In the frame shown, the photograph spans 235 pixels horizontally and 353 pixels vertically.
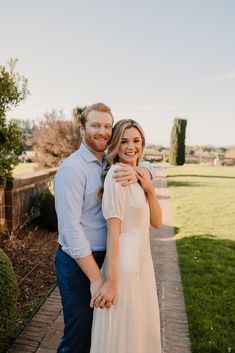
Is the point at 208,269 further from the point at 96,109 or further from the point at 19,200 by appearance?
the point at 96,109

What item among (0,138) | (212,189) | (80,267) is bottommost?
(212,189)

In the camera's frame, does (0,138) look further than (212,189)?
No

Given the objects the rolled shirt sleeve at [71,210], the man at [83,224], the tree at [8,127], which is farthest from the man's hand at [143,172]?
the tree at [8,127]

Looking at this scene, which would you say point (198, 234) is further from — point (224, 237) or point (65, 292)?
point (65, 292)

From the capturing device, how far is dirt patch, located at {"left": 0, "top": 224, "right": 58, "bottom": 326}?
14.8 feet

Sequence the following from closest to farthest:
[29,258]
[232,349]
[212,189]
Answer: [232,349], [29,258], [212,189]

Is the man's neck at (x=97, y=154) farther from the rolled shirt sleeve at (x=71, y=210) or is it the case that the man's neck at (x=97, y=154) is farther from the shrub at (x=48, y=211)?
the shrub at (x=48, y=211)

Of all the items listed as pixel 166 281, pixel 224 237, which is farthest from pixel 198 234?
pixel 166 281

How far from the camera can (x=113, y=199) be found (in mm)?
2156

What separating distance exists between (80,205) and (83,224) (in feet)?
0.58

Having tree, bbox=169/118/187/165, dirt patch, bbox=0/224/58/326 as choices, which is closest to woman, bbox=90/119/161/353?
dirt patch, bbox=0/224/58/326

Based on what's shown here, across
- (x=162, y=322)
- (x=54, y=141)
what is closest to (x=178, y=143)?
(x=54, y=141)

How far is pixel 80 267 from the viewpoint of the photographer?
229cm

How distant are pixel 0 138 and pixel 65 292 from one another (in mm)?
4825
